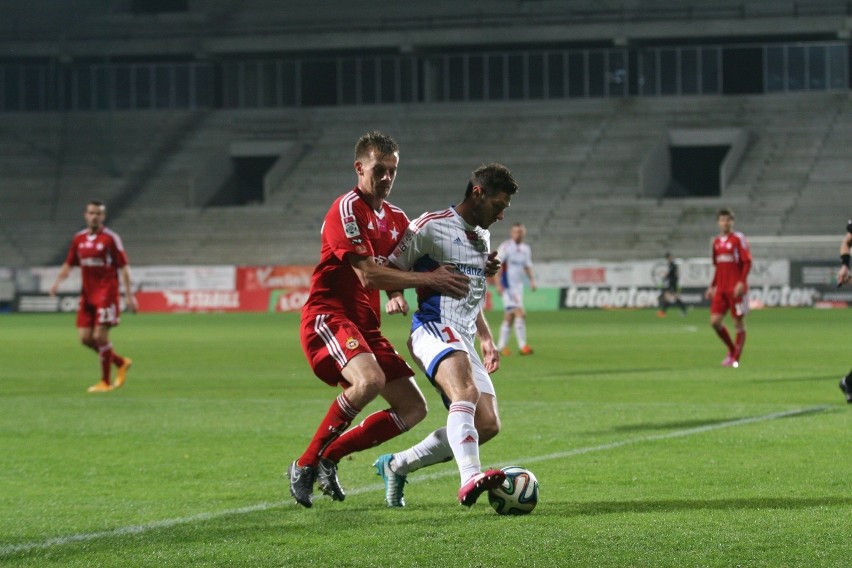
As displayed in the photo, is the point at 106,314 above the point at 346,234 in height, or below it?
below

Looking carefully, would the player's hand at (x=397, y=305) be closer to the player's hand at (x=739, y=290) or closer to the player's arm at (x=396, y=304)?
the player's arm at (x=396, y=304)

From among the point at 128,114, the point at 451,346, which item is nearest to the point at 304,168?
the point at 128,114

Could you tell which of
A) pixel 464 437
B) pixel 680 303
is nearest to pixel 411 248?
pixel 464 437

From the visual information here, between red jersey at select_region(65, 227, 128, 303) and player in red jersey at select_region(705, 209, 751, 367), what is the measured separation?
335 inches

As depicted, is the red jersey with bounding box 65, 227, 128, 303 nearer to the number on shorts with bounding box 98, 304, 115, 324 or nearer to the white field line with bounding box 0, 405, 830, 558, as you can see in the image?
the number on shorts with bounding box 98, 304, 115, 324

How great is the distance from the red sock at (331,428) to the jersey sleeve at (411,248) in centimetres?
81

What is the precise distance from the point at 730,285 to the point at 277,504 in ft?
44.9

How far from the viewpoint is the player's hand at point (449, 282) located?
7555 mm

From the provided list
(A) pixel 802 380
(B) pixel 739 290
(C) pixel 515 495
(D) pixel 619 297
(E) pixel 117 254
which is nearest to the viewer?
(C) pixel 515 495

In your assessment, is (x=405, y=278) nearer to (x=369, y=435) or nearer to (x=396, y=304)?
Result: (x=396, y=304)

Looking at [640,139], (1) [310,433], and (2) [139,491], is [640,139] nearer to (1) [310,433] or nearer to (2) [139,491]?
(1) [310,433]

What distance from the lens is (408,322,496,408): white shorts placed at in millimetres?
7535

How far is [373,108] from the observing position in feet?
201

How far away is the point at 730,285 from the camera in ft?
66.9
